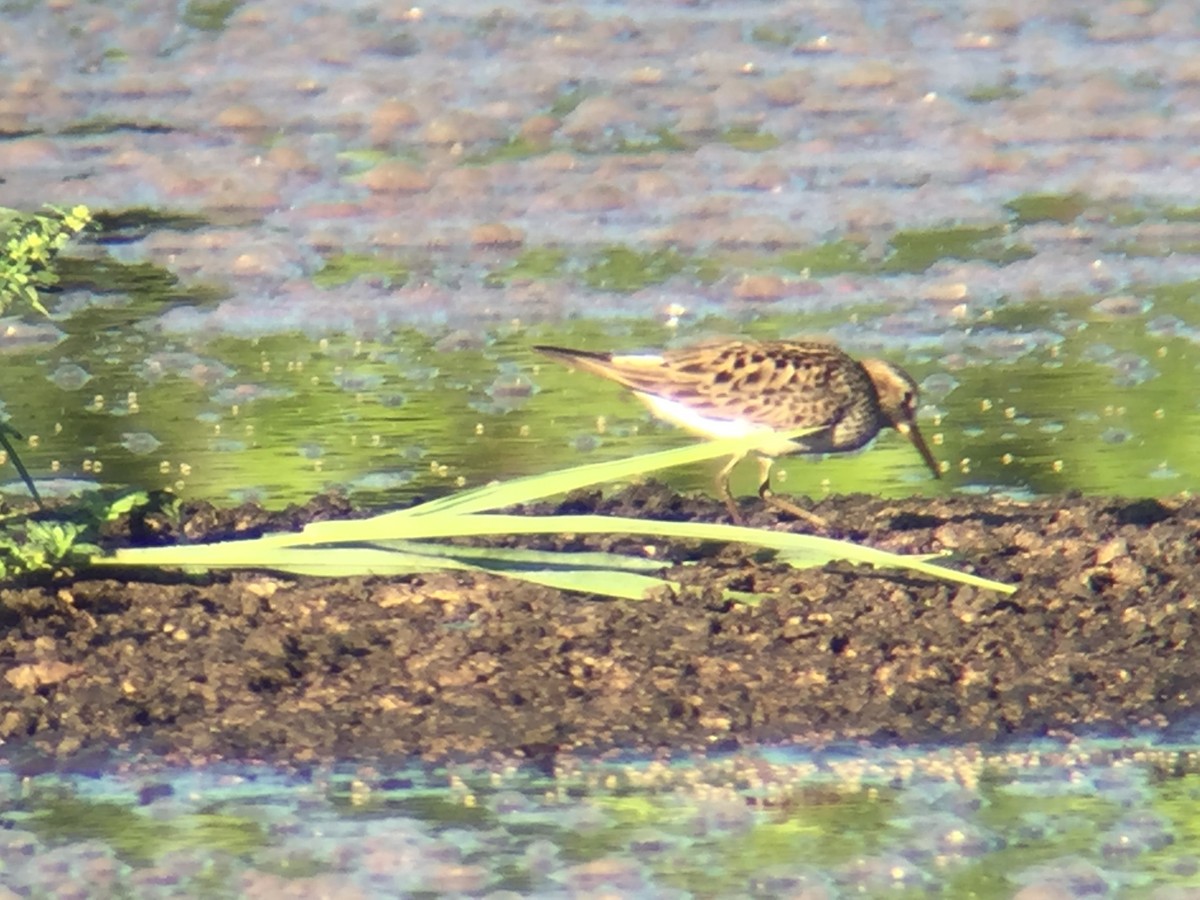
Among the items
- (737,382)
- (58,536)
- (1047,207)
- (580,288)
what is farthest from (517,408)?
(1047,207)

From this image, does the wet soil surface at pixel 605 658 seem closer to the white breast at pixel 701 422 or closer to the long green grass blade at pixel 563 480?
the long green grass blade at pixel 563 480

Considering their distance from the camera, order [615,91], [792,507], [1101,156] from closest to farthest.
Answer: [792,507] → [1101,156] → [615,91]

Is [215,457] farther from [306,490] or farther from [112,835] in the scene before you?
[112,835]

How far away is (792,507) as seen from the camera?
21.7ft

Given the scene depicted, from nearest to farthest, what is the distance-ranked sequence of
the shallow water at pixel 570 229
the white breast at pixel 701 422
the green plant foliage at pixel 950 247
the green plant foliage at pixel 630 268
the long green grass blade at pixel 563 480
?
the long green grass blade at pixel 563 480
the white breast at pixel 701 422
the shallow water at pixel 570 229
the green plant foliage at pixel 630 268
the green plant foliage at pixel 950 247

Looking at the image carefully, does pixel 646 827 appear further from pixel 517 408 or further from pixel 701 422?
pixel 517 408

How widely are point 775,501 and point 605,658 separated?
1327 millimetres

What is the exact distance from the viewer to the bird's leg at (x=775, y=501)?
6.52m

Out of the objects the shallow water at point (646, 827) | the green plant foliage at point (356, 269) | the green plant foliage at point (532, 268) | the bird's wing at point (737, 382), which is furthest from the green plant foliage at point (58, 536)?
the green plant foliage at point (532, 268)

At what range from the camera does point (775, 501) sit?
22.0 feet

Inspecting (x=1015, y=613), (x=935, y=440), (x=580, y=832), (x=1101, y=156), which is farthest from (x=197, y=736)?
(x=1101, y=156)

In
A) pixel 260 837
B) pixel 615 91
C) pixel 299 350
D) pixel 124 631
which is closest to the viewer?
pixel 260 837

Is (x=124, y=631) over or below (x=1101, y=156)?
over

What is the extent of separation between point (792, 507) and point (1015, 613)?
0.97m
